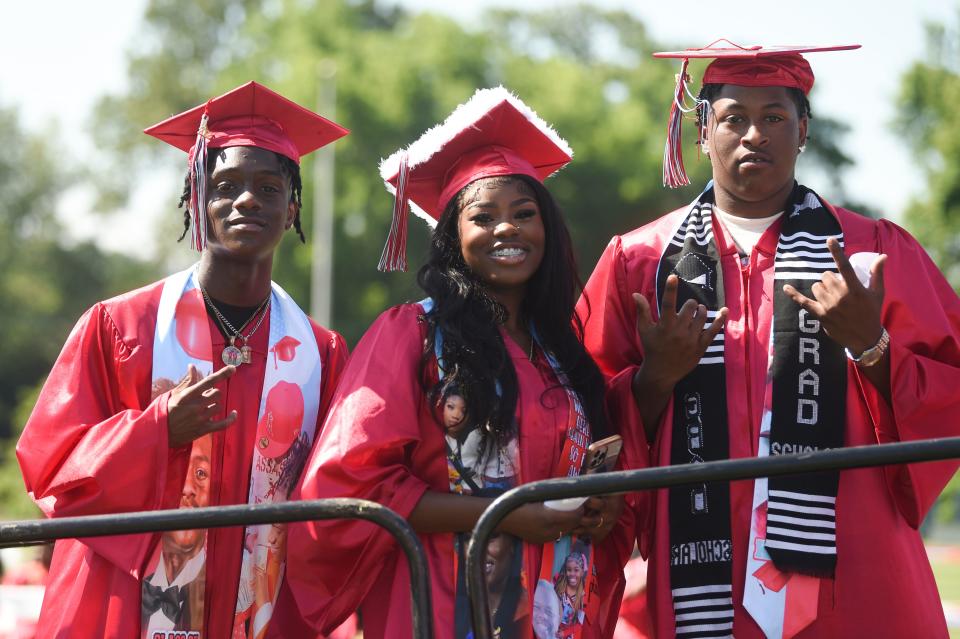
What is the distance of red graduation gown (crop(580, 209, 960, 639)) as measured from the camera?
3.52 metres

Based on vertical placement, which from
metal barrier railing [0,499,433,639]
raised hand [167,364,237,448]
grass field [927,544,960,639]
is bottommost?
metal barrier railing [0,499,433,639]

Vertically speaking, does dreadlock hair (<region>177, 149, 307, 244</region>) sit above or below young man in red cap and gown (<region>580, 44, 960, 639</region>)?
above

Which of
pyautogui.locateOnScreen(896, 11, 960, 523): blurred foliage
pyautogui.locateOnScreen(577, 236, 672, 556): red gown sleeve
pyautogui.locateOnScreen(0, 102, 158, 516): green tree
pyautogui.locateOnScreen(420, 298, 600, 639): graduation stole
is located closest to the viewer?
pyautogui.locateOnScreen(420, 298, 600, 639): graduation stole

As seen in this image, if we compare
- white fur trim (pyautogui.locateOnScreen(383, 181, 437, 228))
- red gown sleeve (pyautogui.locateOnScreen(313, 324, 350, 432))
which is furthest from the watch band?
red gown sleeve (pyautogui.locateOnScreen(313, 324, 350, 432))

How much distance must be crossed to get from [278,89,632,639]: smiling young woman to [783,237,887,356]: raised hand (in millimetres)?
687

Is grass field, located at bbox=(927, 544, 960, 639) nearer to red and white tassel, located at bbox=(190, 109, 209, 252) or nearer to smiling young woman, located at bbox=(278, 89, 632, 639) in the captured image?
smiling young woman, located at bbox=(278, 89, 632, 639)

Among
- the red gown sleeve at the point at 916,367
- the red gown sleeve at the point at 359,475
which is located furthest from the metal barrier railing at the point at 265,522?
the red gown sleeve at the point at 916,367

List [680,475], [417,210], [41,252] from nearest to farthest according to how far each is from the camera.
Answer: [680,475] < [417,210] < [41,252]

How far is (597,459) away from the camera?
3473 millimetres

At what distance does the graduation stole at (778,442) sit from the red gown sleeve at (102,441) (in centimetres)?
148

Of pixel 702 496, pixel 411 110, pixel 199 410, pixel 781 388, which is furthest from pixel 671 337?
pixel 411 110

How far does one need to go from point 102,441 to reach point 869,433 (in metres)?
2.17

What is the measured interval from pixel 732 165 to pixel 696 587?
1.24 m

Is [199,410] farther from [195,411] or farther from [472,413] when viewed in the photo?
[472,413]
